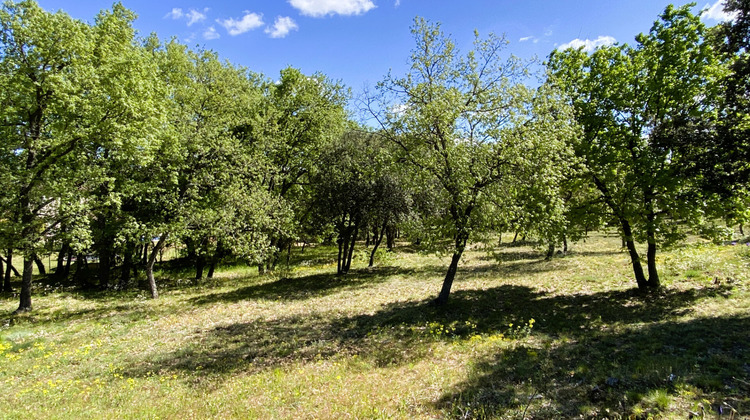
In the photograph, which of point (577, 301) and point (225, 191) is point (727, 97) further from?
A: point (225, 191)

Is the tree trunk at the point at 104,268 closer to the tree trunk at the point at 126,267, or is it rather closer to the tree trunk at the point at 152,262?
the tree trunk at the point at 126,267

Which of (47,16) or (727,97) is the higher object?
(47,16)

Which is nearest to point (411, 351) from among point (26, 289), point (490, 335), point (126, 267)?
point (490, 335)

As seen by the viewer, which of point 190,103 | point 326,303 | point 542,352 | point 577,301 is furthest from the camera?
point 190,103

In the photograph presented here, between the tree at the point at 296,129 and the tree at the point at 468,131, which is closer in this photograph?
the tree at the point at 468,131

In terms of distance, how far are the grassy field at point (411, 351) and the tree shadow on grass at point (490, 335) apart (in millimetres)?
64

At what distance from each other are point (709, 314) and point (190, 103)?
101 ft

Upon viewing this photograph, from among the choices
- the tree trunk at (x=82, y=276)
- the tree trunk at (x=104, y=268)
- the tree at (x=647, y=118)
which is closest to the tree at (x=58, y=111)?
the tree trunk at (x=104, y=268)

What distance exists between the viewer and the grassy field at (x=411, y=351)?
7348mm

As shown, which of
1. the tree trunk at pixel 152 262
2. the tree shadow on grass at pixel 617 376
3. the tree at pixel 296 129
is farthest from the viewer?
the tree at pixel 296 129

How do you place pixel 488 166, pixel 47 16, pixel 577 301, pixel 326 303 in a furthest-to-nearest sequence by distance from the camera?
1. pixel 326 303
2. pixel 47 16
3. pixel 577 301
4. pixel 488 166

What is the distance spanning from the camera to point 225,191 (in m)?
23.1

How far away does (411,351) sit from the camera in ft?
36.3

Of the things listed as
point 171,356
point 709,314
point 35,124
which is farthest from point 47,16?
point 709,314
